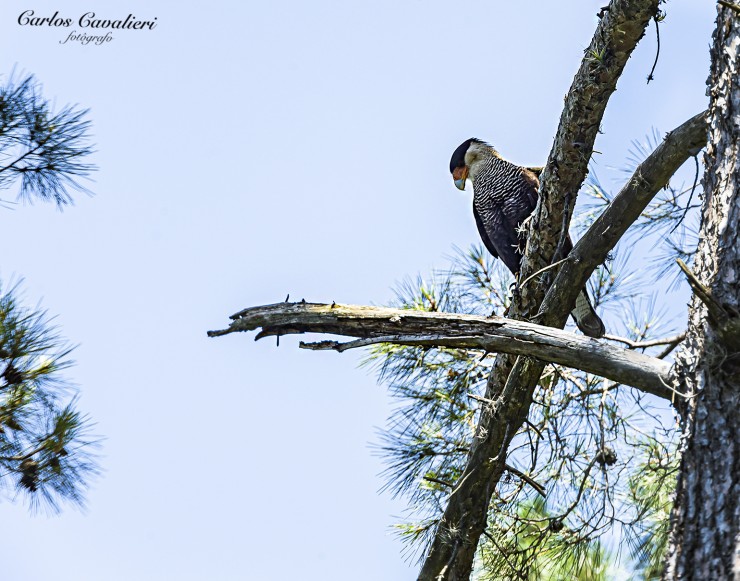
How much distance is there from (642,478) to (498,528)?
0.54m

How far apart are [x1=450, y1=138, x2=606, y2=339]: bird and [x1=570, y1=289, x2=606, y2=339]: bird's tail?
0.45 meters

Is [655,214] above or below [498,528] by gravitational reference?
above

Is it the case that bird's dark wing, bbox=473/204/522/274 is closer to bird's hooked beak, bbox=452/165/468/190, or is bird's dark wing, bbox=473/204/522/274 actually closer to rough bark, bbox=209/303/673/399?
bird's hooked beak, bbox=452/165/468/190

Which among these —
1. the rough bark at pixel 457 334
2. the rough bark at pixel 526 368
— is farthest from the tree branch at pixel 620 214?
the rough bark at pixel 457 334

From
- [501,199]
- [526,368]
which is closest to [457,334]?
[526,368]

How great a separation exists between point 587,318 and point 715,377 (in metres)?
1.60

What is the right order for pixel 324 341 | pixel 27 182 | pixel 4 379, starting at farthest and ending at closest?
1. pixel 27 182
2. pixel 4 379
3. pixel 324 341

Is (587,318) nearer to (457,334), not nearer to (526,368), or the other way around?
(526,368)

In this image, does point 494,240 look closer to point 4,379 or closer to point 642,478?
point 642,478

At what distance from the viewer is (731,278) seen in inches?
67.3

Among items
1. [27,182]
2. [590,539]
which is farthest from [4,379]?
[590,539]

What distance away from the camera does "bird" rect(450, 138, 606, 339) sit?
395cm

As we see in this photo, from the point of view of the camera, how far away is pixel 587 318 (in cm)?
327

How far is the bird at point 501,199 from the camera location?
13.0 ft
